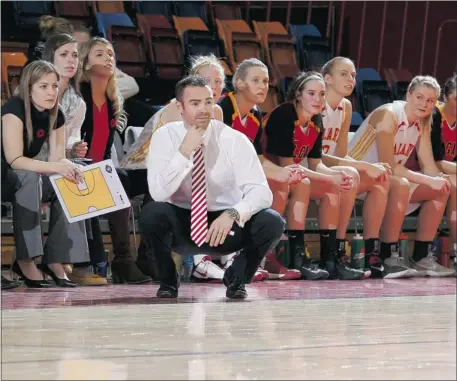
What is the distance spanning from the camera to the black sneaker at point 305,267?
4855 mm

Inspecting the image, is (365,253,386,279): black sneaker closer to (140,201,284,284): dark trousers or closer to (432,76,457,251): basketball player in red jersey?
(432,76,457,251): basketball player in red jersey

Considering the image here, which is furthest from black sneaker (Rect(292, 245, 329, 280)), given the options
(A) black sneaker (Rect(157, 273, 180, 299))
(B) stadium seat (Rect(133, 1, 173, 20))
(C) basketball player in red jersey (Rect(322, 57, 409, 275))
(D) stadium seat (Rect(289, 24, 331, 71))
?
(B) stadium seat (Rect(133, 1, 173, 20))

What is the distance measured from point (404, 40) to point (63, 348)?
674cm

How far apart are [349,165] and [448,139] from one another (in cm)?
72

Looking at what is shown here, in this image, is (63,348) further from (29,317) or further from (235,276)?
(235,276)

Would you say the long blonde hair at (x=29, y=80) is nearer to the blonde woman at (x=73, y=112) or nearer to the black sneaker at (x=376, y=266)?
the blonde woman at (x=73, y=112)

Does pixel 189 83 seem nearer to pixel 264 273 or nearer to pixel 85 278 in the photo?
pixel 85 278

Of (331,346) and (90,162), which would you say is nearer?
(331,346)

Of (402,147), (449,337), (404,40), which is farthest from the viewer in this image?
(404,40)

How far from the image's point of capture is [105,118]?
4598 millimetres

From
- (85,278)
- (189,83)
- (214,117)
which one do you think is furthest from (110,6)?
(189,83)

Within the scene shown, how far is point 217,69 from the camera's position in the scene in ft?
15.1

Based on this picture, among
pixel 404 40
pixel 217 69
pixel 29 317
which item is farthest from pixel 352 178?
pixel 404 40

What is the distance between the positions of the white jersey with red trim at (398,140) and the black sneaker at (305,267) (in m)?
0.75
